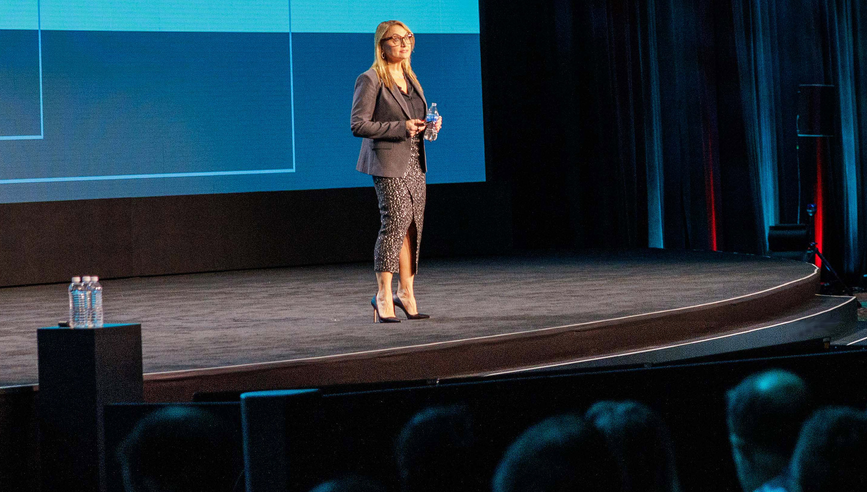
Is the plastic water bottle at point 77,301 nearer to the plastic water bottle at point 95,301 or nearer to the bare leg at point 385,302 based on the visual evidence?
the plastic water bottle at point 95,301

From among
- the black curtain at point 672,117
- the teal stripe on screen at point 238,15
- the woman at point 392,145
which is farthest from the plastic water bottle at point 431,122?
the black curtain at point 672,117

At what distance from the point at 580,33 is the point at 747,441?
6.48m

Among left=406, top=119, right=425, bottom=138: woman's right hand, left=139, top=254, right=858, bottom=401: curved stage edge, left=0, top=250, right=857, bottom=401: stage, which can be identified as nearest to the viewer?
left=139, top=254, right=858, bottom=401: curved stage edge

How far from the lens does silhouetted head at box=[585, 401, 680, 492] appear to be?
1787mm

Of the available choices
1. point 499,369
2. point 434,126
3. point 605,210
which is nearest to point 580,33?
point 605,210

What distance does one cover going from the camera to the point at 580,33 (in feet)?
26.2

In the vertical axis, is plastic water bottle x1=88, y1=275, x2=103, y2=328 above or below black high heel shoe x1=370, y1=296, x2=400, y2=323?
above

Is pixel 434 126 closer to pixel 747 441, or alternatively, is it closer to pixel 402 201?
pixel 402 201

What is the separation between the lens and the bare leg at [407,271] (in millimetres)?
3822

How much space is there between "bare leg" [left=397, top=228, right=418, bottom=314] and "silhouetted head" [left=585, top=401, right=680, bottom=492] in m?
2.05

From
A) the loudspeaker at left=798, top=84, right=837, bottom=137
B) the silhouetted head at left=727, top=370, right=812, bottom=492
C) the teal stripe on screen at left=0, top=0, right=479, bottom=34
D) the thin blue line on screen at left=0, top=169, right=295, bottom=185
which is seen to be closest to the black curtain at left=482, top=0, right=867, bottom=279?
the loudspeaker at left=798, top=84, right=837, bottom=137

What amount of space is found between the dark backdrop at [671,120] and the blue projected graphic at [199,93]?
974 millimetres

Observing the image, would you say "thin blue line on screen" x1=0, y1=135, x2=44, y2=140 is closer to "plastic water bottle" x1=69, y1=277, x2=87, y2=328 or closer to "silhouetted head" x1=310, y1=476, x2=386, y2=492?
"plastic water bottle" x1=69, y1=277, x2=87, y2=328

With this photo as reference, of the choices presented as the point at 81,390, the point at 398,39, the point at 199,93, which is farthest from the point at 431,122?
the point at 199,93
